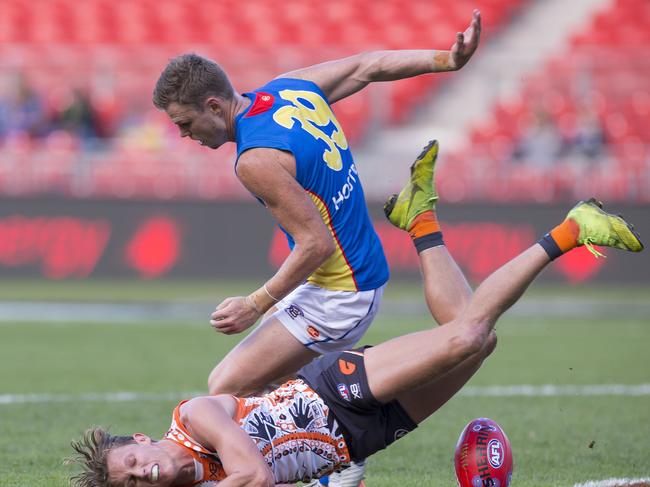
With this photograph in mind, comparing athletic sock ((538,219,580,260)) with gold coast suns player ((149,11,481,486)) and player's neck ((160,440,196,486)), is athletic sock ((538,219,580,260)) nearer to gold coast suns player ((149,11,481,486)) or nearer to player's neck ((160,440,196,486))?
gold coast suns player ((149,11,481,486))

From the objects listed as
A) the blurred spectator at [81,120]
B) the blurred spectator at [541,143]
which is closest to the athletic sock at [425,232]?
the blurred spectator at [541,143]

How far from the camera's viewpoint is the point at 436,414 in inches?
362

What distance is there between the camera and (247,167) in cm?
591

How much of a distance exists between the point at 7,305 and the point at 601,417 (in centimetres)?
1069

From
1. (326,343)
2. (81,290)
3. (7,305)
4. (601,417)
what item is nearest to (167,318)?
(7,305)

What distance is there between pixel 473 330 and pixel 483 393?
14.9 feet

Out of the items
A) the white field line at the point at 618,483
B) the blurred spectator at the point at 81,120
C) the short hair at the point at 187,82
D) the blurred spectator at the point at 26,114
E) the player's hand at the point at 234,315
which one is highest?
the blurred spectator at the point at 26,114

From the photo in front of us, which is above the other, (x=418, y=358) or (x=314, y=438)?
(x=418, y=358)

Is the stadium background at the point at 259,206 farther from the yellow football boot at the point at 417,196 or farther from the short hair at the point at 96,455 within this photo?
the short hair at the point at 96,455

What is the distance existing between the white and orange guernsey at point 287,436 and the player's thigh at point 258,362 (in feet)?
0.93

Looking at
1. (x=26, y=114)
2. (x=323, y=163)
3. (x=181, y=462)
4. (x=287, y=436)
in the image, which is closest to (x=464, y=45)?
(x=323, y=163)

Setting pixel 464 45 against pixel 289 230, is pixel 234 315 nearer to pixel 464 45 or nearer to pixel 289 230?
pixel 289 230

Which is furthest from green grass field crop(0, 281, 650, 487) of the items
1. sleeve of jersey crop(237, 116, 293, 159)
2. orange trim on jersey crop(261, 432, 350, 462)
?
sleeve of jersey crop(237, 116, 293, 159)

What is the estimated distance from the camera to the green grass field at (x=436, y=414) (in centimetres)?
716
